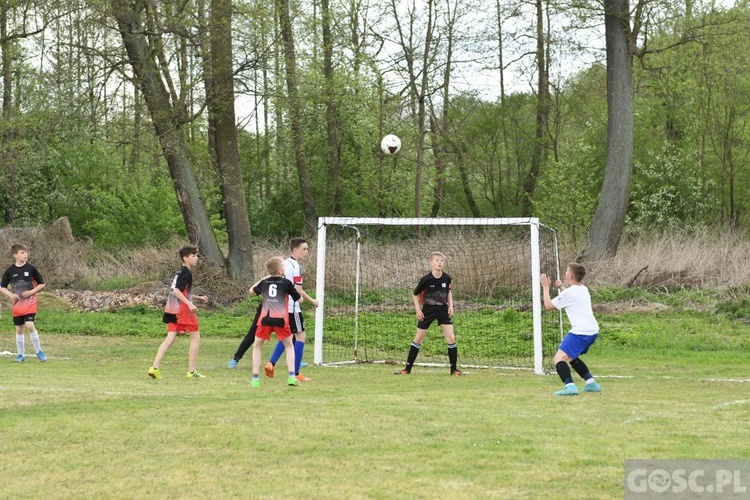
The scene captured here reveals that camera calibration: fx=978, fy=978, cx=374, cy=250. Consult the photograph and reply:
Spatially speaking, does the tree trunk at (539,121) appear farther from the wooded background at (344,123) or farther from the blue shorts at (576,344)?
the blue shorts at (576,344)

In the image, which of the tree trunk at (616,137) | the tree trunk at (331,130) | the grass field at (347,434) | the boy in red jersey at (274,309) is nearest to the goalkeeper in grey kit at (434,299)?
the grass field at (347,434)

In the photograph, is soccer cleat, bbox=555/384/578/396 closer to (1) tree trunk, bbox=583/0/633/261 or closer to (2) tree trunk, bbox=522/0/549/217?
(1) tree trunk, bbox=583/0/633/261

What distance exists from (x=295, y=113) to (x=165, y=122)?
507cm

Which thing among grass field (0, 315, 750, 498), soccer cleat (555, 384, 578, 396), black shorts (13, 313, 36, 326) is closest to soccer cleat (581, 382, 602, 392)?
grass field (0, 315, 750, 498)

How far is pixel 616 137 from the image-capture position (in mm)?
26812

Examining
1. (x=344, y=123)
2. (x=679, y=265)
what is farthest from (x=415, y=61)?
(x=679, y=265)

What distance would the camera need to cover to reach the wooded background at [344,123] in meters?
24.0

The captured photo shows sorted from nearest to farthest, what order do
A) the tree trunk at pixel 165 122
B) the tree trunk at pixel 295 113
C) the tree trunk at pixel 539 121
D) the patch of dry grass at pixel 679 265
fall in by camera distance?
the patch of dry grass at pixel 679 265
the tree trunk at pixel 165 122
the tree trunk at pixel 295 113
the tree trunk at pixel 539 121

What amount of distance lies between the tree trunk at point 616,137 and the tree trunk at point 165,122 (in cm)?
1018

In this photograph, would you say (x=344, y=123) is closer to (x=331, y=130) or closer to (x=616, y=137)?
(x=331, y=130)

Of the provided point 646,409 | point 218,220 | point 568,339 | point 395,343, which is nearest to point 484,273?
point 395,343

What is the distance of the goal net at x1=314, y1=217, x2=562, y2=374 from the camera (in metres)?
17.9

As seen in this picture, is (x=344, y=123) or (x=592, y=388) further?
(x=344, y=123)

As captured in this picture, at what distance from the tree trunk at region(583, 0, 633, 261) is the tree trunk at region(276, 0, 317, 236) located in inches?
334
